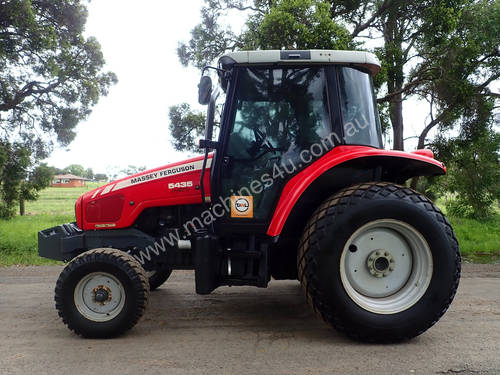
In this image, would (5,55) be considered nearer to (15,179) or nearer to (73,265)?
(15,179)

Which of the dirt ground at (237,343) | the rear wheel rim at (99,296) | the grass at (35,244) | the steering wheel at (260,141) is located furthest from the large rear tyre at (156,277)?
the grass at (35,244)

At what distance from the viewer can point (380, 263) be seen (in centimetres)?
339

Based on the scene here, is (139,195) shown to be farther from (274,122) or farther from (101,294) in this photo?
(274,122)

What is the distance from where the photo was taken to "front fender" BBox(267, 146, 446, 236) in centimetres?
331

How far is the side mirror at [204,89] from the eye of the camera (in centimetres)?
329

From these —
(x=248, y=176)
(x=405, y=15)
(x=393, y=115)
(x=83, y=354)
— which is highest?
(x=405, y=15)

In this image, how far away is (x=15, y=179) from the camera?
10602mm

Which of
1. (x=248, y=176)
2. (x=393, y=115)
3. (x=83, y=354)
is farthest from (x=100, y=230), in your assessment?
(x=393, y=115)

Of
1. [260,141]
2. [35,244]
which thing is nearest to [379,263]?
[260,141]

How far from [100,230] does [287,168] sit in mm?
1938

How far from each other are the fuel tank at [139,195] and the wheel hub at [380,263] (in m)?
1.50

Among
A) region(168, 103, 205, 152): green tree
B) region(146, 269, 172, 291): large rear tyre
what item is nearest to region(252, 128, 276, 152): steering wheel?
region(146, 269, 172, 291): large rear tyre

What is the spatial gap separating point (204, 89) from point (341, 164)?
1.27 meters

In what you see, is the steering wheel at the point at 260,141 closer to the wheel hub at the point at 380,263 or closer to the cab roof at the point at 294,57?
the cab roof at the point at 294,57
